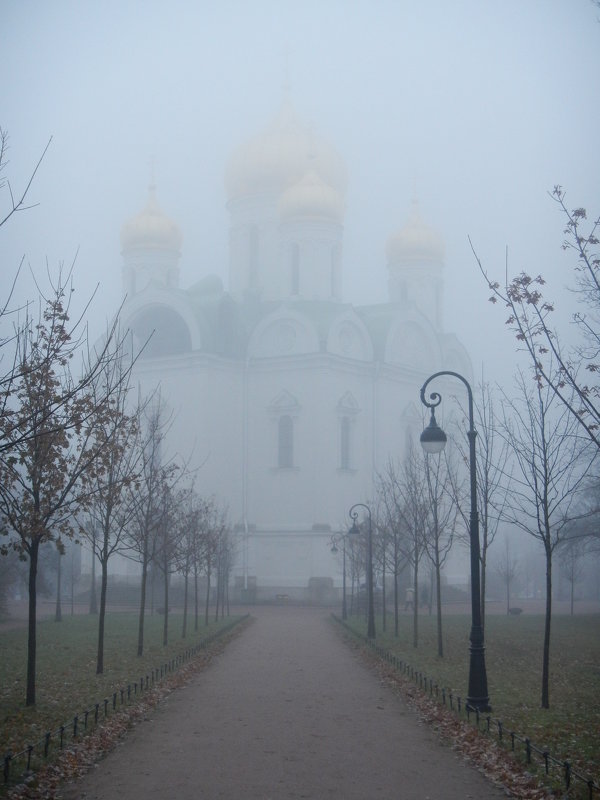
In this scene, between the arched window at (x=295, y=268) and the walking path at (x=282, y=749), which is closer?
the walking path at (x=282, y=749)

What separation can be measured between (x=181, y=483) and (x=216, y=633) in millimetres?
21476

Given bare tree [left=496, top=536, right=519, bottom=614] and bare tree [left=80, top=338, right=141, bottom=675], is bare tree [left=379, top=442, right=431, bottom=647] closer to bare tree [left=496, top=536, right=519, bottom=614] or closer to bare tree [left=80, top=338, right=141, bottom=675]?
bare tree [left=496, top=536, right=519, bottom=614]

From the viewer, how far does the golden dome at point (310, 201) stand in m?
51.9

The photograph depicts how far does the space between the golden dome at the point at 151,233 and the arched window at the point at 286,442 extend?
14152 mm

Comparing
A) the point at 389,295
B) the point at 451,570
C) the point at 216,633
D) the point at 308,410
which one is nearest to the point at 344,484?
the point at 308,410

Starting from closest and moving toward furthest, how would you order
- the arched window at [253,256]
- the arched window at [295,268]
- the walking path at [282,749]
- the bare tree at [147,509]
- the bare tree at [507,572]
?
the walking path at [282,749], the bare tree at [147,509], the bare tree at [507,572], the arched window at [295,268], the arched window at [253,256]

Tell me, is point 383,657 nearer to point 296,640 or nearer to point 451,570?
point 296,640

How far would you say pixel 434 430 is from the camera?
14.3 m

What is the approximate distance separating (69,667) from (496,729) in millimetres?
9862

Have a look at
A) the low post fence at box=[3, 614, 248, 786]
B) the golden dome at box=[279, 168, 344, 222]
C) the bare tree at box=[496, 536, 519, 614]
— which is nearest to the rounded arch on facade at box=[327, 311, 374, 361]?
the golden dome at box=[279, 168, 344, 222]

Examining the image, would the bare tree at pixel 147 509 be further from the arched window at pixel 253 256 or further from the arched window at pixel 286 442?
the arched window at pixel 253 256

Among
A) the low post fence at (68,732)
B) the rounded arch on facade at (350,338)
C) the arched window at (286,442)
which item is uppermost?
the rounded arch on facade at (350,338)

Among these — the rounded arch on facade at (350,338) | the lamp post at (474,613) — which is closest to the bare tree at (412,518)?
the rounded arch on facade at (350,338)

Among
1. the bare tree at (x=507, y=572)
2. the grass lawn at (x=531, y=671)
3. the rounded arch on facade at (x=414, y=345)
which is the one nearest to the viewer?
the grass lawn at (x=531, y=671)
